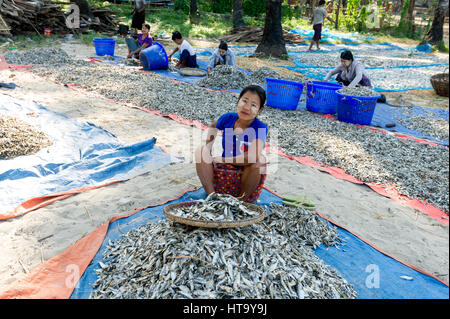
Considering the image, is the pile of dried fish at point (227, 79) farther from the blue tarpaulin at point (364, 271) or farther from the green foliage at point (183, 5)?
the green foliage at point (183, 5)

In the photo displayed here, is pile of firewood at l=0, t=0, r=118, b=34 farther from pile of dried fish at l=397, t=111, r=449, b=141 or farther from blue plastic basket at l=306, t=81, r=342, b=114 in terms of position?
pile of dried fish at l=397, t=111, r=449, b=141

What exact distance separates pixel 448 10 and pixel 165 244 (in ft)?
50.7

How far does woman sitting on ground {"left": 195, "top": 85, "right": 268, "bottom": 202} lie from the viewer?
239cm

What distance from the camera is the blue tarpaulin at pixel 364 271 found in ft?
6.13

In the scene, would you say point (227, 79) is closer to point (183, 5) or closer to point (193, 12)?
point (193, 12)

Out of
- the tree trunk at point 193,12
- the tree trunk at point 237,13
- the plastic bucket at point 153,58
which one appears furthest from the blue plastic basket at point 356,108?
the tree trunk at point 193,12

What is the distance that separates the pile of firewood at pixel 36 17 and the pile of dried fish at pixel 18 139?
7990 mm

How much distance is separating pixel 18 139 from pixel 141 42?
535 centimetres

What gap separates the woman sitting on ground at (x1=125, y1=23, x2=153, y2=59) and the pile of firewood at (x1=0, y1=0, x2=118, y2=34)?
3.82 m

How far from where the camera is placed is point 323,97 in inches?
203

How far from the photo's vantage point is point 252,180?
7.95ft

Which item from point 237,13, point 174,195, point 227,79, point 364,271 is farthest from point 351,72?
point 237,13

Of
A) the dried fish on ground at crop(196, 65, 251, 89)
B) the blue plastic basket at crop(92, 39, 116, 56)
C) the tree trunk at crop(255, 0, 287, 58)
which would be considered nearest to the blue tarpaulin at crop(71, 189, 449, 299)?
the dried fish on ground at crop(196, 65, 251, 89)
